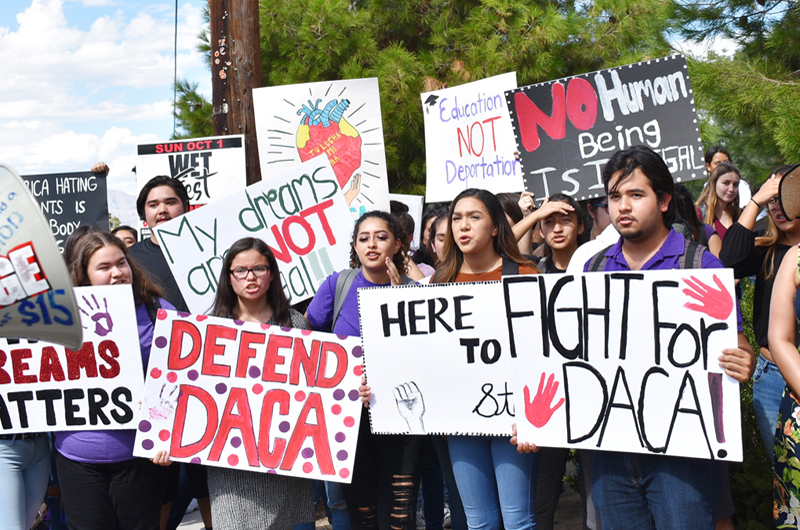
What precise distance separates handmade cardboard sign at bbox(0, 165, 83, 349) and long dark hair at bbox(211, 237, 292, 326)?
4.71 ft

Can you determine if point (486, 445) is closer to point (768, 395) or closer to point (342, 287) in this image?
point (342, 287)

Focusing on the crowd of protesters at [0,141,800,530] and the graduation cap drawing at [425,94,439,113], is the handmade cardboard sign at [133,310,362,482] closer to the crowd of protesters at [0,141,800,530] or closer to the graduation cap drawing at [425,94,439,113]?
the crowd of protesters at [0,141,800,530]

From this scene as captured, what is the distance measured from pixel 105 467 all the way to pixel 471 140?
11.2ft

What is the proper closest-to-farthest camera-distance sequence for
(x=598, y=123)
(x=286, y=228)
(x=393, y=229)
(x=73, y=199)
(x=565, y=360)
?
1. (x=565, y=360)
2. (x=393, y=229)
3. (x=598, y=123)
4. (x=286, y=228)
5. (x=73, y=199)

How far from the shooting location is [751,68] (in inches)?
218

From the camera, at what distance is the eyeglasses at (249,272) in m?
3.41

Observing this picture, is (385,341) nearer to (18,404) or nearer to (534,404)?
(534,404)

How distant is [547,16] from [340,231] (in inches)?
157

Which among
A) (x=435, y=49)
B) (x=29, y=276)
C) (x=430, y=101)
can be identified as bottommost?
(x=29, y=276)

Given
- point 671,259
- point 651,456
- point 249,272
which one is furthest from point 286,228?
point 651,456

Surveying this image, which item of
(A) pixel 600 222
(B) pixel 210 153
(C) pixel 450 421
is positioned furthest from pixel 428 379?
(B) pixel 210 153

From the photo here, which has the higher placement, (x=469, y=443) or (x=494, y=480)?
(x=469, y=443)

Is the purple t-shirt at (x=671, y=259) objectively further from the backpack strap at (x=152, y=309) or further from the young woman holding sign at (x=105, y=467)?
the young woman holding sign at (x=105, y=467)

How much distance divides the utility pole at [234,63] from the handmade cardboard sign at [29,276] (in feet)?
10.9
